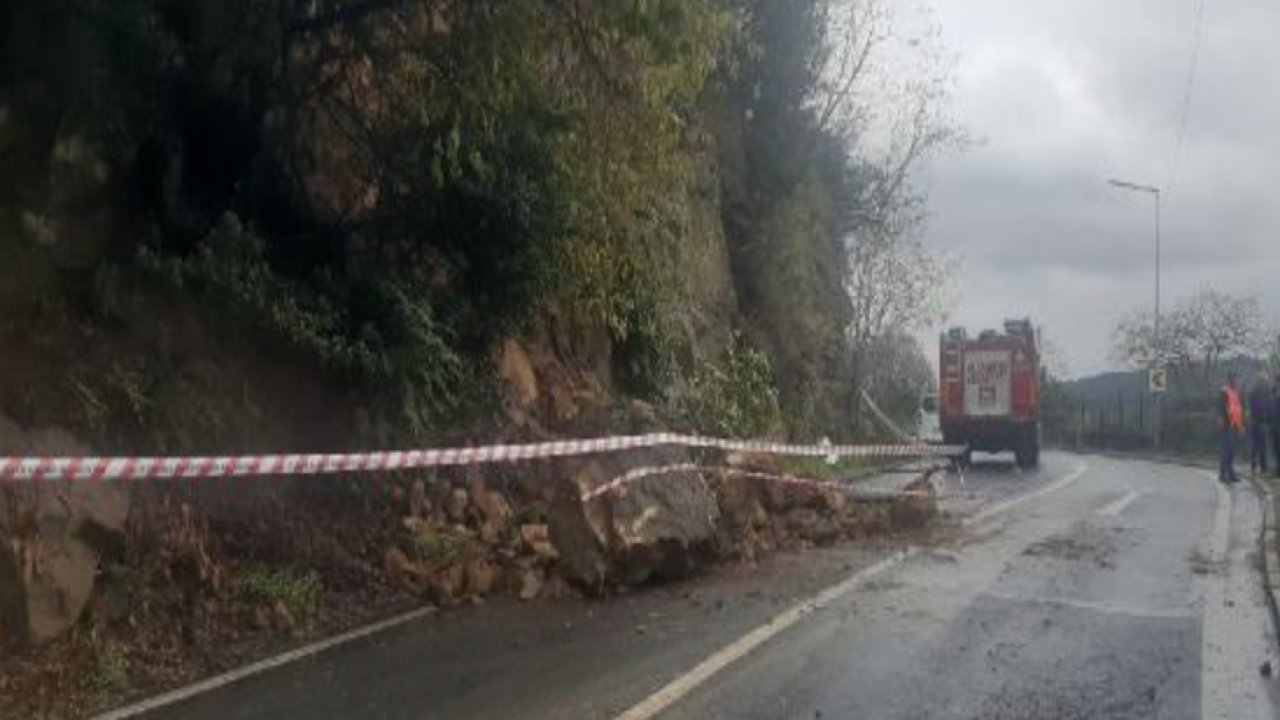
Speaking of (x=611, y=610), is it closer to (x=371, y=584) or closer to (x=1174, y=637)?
(x=371, y=584)

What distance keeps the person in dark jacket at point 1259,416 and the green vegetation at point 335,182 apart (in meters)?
15.9

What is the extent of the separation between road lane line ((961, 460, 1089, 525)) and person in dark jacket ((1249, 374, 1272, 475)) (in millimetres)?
3270

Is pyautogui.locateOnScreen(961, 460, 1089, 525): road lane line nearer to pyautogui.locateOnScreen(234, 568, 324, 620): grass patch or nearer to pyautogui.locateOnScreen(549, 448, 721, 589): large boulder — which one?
pyautogui.locateOnScreen(549, 448, 721, 589): large boulder

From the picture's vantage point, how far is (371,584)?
10.8 meters

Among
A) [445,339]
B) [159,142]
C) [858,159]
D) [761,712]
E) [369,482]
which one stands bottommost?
[761,712]

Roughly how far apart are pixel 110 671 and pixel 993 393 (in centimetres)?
2692

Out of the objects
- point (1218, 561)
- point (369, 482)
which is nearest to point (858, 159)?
point (1218, 561)

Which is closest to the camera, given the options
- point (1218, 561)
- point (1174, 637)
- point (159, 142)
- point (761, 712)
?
point (761, 712)

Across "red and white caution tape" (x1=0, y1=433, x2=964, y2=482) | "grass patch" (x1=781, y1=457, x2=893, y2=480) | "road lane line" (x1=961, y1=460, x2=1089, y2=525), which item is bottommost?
"road lane line" (x1=961, y1=460, x2=1089, y2=525)

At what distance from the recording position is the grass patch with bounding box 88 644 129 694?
815 centimetres

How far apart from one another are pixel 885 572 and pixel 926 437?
22820 mm

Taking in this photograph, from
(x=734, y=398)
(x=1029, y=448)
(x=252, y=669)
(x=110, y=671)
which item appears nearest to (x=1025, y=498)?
(x=734, y=398)

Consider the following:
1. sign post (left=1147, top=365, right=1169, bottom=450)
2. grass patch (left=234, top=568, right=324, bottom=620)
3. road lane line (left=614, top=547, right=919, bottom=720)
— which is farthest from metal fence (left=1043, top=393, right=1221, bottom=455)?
grass patch (left=234, top=568, right=324, bottom=620)

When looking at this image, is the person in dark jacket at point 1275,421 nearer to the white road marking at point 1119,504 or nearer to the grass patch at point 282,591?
the white road marking at point 1119,504
